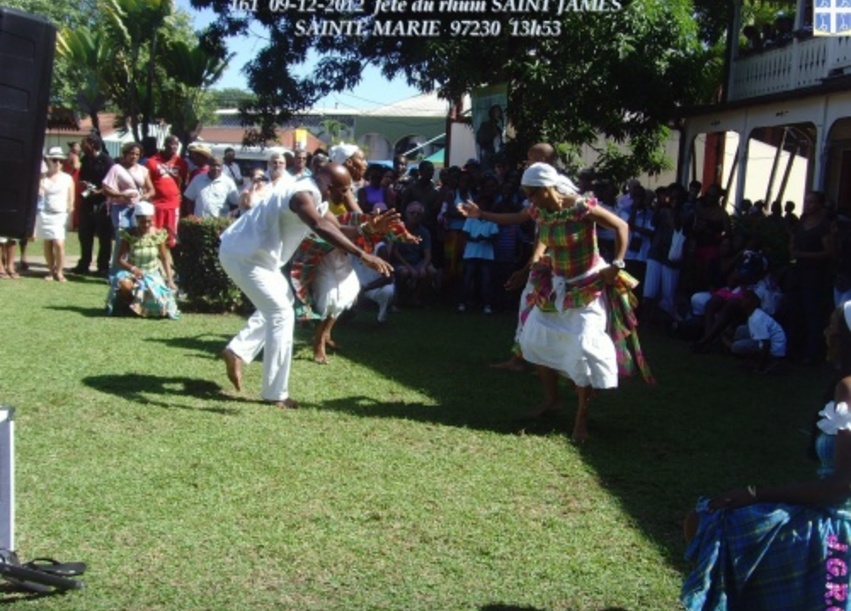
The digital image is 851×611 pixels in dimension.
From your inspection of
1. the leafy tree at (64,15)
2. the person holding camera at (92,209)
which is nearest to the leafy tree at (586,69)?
the person holding camera at (92,209)

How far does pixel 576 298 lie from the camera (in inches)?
259

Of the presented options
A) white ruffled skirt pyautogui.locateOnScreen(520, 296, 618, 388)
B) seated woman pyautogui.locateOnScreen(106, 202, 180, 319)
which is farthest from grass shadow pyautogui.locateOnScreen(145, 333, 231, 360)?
white ruffled skirt pyautogui.locateOnScreen(520, 296, 618, 388)

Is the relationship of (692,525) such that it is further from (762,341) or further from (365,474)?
(762,341)

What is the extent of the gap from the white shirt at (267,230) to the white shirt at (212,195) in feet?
20.2

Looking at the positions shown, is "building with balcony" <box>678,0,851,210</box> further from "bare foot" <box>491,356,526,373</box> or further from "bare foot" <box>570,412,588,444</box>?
"bare foot" <box>570,412,588,444</box>

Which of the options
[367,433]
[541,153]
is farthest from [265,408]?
[541,153]

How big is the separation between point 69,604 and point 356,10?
49.0 feet

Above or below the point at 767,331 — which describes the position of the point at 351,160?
above

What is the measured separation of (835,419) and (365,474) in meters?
2.94

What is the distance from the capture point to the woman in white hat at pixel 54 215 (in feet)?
43.8

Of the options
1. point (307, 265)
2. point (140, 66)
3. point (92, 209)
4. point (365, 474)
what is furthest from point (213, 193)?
point (140, 66)

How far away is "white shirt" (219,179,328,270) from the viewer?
7.00 metres

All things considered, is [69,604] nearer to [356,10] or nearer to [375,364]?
[375,364]

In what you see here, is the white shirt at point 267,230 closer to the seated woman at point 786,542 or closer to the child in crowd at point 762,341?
the seated woman at point 786,542
